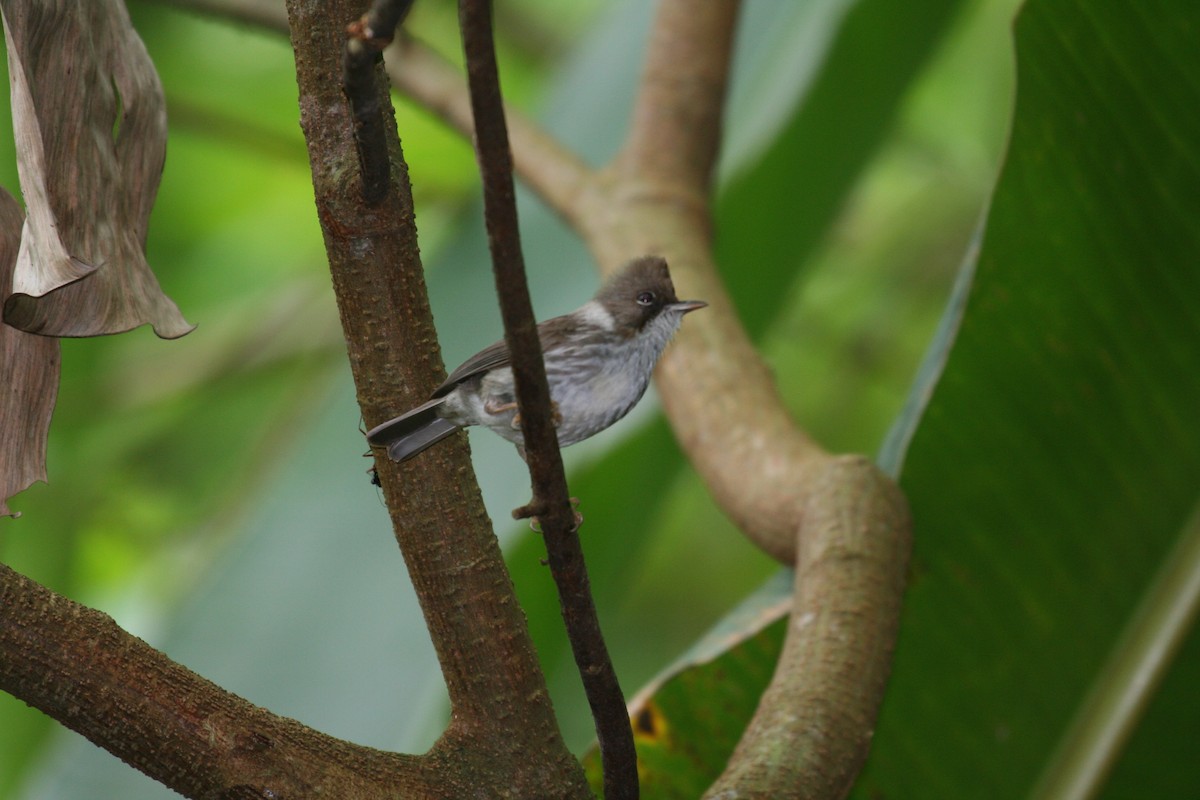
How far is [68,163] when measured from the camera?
1.53 meters

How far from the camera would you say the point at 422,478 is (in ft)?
5.09

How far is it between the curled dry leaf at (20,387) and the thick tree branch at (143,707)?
8.0 inches

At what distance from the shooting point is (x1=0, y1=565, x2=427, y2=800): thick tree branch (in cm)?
134

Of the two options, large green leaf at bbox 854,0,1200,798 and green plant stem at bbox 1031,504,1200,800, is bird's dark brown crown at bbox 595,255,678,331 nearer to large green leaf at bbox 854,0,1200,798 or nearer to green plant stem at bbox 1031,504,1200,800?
large green leaf at bbox 854,0,1200,798

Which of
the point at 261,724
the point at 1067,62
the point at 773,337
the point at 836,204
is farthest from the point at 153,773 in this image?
the point at 773,337

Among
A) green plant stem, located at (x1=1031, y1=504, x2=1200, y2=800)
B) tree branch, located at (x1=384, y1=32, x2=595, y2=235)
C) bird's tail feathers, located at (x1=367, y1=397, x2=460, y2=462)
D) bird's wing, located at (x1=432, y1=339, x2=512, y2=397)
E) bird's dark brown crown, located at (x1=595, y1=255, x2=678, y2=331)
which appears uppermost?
tree branch, located at (x1=384, y1=32, x2=595, y2=235)

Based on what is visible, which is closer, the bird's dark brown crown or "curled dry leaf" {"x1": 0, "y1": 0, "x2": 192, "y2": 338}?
"curled dry leaf" {"x1": 0, "y1": 0, "x2": 192, "y2": 338}

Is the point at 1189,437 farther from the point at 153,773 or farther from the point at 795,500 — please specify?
the point at 153,773

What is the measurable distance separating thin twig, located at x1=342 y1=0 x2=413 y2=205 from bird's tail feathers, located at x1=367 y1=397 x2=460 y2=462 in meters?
0.25

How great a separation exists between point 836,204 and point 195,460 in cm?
302

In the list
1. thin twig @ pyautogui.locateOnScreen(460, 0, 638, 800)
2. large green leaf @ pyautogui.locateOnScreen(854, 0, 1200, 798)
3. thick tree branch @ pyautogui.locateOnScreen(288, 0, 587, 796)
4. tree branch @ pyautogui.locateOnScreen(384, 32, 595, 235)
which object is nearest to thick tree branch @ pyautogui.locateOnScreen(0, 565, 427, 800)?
thick tree branch @ pyautogui.locateOnScreen(288, 0, 587, 796)

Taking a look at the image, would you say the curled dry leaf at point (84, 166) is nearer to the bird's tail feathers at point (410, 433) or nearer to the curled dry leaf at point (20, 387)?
the curled dry leaf at point (20, 387)

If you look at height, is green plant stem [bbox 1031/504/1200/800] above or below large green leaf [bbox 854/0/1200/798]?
below

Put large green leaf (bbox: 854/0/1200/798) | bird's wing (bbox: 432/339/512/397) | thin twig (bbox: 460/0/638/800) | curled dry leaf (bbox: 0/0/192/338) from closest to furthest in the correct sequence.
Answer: thin twig (bbox: 460/0/638/800)
curled dry leaf (bbox: 0/0/192/338)
bird's wing (bbox: 432/339/512/397)
large green leaf (bbox: 854/0/1200/798)
